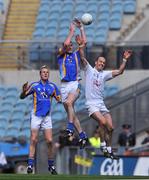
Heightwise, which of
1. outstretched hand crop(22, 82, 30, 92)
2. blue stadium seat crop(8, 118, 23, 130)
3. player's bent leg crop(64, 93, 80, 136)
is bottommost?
player's bent leg crop(64, 93, 80, 136)

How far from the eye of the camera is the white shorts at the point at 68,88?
20.7 metres

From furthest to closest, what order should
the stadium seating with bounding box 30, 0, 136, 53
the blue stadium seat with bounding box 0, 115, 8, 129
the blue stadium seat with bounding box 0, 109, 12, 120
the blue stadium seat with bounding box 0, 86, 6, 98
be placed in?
the stadium seating with bounding box 30, 0, 136, 53 → the blue stadium seat with bounding box 0, 86, 6, 98 → the blue stadium seat with bounding box 0, 109, 12, 120 → the blue stadium seat with bounding box 0, 115, 8, 129

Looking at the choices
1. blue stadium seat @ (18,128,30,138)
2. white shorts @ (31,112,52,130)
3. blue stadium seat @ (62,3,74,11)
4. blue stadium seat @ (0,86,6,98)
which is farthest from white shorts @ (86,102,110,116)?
blue stadium seat @ (62,3,74,11)

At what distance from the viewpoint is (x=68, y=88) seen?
20.8 metres

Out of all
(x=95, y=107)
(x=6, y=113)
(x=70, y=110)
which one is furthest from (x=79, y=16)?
(x=70, y=110)

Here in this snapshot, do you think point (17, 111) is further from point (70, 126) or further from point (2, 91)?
point (70, 126)

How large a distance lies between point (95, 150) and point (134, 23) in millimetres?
10911

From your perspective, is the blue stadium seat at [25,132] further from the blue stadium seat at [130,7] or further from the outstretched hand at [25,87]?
the outstretched hand at [25,87]

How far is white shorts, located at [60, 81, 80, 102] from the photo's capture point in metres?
20.7

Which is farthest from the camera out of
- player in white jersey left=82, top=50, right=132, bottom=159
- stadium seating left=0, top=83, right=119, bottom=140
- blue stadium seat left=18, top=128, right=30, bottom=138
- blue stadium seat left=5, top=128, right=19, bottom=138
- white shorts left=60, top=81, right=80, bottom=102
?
blue stadium seat left=5, top=128, right=19, bottom=138

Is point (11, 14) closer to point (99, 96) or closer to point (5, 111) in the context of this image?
point (5, 111)

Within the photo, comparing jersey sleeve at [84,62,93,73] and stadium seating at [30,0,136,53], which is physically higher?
stadium seating at [30,0,136,53]

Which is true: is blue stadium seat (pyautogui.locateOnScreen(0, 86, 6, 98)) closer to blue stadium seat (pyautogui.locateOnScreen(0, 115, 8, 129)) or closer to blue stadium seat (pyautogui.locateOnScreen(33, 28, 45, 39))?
blue stadium seat (pyautogui.locateOnScreen(0, 115, 8, 129))

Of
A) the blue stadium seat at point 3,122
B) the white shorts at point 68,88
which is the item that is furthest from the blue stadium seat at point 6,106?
the white shorts at point 68,88
